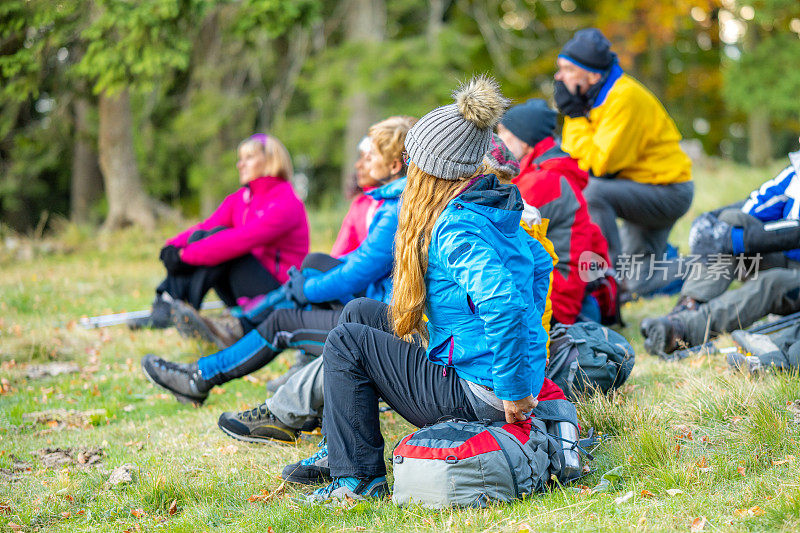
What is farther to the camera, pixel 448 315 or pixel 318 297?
pixel 318 297

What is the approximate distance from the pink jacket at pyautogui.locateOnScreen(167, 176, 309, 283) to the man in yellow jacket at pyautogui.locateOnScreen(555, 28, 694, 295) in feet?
7.64

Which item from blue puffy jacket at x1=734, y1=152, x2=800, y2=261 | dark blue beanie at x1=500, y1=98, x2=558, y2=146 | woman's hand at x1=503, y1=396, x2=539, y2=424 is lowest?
woman's hand at x1=503, y1=396, x2=539, y2=424

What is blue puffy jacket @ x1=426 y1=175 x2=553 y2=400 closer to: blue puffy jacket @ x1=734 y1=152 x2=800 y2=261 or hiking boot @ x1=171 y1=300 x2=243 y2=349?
blue puffy jacket @ x1=734 y1=152 x2=800 y2=261

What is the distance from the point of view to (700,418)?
12.4 feet

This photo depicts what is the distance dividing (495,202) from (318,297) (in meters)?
1.86

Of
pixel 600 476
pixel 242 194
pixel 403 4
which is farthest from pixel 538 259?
pixel 403 4

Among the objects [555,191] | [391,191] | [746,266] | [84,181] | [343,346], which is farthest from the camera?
[84,181]

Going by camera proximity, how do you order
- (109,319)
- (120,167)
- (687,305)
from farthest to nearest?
(120,167) < (109,319) < (687,305)

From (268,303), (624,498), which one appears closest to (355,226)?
(268,303)

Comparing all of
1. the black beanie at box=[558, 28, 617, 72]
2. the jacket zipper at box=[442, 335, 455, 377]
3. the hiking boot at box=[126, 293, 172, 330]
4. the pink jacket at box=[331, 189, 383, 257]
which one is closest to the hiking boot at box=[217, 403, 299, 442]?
the jacket zipper at box=[442, 335, 455, 377]

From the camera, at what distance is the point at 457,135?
310cm

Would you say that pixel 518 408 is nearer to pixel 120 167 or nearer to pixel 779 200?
pixel 779 200

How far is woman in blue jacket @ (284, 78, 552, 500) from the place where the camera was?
116 inches

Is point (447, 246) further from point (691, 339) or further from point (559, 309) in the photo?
point (691, 339)
